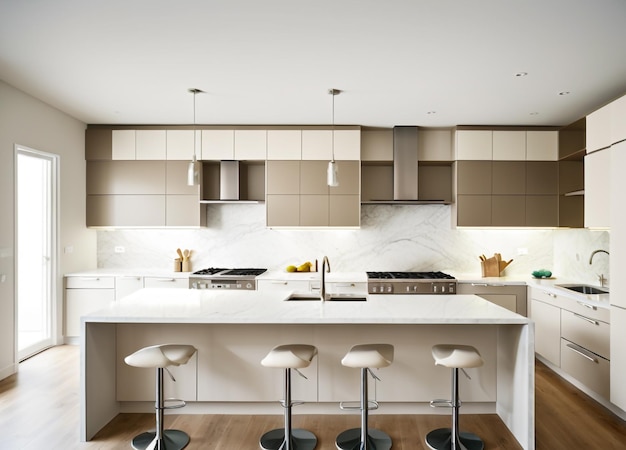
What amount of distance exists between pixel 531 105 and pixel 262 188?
312cm

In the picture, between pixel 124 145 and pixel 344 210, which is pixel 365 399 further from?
pixel 124 145

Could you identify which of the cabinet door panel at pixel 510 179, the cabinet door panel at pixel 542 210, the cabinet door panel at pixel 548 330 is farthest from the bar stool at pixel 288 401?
the cabinet door panel at pixel 542 210

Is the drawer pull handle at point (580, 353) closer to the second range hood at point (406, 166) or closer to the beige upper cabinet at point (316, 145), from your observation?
the second range hood at point (406, 166)

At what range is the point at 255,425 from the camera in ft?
9.71

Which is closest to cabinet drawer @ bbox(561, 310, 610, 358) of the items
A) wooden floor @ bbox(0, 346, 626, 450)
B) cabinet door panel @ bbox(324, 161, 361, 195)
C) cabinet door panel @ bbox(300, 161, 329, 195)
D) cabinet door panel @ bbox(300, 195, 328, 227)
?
wooden floor @ bbox(0, 346, 626, 450)

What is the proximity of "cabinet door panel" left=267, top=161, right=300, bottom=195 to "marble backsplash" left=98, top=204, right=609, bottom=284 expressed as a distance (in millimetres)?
515

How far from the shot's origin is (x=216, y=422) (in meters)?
3.00

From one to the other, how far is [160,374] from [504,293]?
363 cm

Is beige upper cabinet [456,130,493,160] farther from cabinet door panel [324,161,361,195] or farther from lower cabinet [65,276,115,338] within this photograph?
lower cabinet [65,276,115,338]

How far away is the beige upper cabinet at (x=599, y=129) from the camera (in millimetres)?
3359

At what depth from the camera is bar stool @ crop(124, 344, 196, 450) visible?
8.32 ft

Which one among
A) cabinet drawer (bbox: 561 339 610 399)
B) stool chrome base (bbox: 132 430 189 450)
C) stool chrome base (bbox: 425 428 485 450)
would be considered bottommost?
stool chrome base (bbox: 132 430 189 450)

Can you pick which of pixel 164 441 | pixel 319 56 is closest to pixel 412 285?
pixel 319 56

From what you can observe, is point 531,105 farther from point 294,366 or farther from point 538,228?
point 294,366
